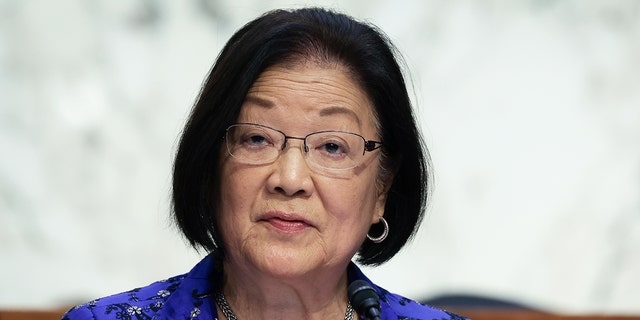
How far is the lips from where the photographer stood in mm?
2018

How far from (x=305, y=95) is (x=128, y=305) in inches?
22.5

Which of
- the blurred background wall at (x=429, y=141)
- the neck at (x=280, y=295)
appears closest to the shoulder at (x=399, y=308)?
the neck at (x=280, y=295)

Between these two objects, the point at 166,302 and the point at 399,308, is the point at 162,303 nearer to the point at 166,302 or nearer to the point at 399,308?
the point at 166,302

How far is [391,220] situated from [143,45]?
2118 millimetres

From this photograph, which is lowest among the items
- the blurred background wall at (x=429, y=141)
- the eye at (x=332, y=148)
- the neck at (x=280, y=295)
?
the neck at (x=280, y=295)

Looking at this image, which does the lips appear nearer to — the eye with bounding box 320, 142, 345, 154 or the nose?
the nose

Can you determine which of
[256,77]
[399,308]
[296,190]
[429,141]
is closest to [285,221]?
[296,190]

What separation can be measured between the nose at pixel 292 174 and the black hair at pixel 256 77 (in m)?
0.14

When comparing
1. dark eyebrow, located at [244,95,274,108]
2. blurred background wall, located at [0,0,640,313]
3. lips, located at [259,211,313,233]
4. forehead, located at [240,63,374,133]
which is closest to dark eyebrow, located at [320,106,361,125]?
forehead, located at [240,63,374,133]

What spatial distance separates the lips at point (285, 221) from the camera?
2.02 metres

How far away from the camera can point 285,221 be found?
203 cm

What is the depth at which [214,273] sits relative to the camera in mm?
2266

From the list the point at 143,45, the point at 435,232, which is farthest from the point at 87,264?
the point at 435,232

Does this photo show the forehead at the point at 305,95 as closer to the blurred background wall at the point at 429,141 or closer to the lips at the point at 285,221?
the lips at the point at 285,221
